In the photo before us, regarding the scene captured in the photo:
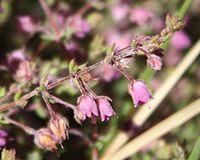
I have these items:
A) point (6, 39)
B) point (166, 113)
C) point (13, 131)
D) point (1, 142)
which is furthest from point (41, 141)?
point (6, 39)

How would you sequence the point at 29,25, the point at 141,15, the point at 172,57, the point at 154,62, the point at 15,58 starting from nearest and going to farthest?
the point at 154,62 → the point at 15,58 → the point at 29,25 → the point at 141,15 → the point at 172,57

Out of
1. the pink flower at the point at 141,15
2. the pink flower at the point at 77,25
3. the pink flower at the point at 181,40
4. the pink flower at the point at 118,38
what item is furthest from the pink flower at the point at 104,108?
the pink flower at the point at 181,40

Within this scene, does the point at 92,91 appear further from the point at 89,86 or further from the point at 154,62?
the point at 89,86

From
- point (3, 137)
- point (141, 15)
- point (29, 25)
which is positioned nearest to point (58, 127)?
point (3, 137)

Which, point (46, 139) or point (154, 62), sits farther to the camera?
point (46, 139)

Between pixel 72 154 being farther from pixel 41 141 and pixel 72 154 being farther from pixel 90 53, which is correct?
pixel 41 141

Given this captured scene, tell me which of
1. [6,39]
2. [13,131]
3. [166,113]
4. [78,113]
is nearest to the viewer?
[78,113]

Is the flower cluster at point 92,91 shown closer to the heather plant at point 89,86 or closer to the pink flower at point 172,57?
the heather plant at point 89,86

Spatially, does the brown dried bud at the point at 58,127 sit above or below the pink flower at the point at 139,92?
above
